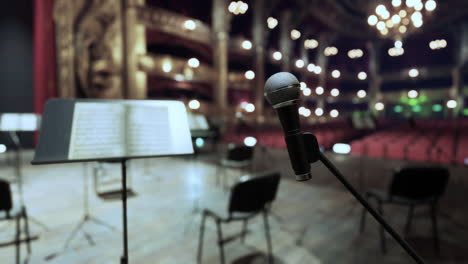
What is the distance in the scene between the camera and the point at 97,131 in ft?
4.32

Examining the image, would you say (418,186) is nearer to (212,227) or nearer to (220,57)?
(212,227)

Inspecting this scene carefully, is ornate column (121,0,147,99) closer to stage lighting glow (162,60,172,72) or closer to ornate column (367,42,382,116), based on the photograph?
stage lighting glow (162,60,172,72)

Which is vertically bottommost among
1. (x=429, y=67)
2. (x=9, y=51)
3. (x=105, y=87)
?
(x=105, y=87)

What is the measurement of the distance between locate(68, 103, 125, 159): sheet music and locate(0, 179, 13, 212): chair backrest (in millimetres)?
1207

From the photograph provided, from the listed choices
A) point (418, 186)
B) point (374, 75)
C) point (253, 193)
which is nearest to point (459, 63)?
point (374, 75)

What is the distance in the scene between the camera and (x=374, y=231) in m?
2.81

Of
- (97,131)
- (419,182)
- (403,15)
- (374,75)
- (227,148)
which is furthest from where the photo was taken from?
(374,75)

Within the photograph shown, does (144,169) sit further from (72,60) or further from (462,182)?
(72,60)

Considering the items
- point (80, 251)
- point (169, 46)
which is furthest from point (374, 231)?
point (169, 46)

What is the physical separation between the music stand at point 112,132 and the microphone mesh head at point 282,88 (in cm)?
79

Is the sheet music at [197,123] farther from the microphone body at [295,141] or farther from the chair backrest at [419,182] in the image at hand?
the microphone body at [295,141]

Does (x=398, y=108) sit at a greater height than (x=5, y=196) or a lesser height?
greater

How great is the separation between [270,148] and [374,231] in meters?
6.38

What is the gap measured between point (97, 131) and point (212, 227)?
6.73ft
